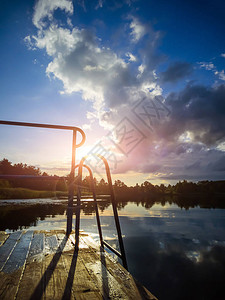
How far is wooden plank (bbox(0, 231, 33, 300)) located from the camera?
123 cm

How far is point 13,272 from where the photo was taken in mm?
1536

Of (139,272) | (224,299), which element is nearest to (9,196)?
(139,272)

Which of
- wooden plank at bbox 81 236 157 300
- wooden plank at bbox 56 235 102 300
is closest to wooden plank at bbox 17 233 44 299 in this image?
wooden plank at bbox 56 235 102 300

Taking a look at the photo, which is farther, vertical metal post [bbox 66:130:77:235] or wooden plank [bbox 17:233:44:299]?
vertical metal post [bbox 66:130:77:235]

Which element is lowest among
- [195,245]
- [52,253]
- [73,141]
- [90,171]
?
Result: [195,245]

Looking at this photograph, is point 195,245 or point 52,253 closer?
point 52,253

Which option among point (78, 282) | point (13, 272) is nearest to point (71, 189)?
point (13, 272)

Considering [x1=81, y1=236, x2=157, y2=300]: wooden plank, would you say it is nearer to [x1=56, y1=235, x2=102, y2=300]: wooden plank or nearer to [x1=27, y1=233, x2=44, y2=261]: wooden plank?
[x1=56, y1=235, x2=102, y2=300]: wooden plank

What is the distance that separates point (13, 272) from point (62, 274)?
47cm

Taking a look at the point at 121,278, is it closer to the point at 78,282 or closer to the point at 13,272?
Result: the point at 78,282

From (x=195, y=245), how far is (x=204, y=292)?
3.38 m

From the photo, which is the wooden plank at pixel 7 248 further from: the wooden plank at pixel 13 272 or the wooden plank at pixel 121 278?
the wooden plank at pixel 121 278

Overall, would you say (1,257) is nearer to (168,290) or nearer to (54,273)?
(54,273)

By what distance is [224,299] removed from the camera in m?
3.49
